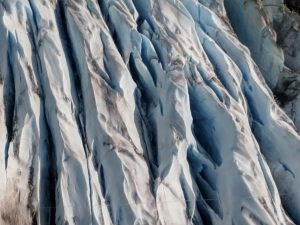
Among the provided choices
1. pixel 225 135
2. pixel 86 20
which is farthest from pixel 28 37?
pixel 225 135

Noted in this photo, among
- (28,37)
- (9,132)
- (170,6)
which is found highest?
(170,6)

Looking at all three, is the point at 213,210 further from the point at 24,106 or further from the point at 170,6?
the point at 170,6

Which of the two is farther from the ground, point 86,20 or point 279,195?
point 86,20

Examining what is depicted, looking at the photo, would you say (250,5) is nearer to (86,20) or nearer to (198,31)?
(198,31)

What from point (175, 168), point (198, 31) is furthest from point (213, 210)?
point (198, 31)

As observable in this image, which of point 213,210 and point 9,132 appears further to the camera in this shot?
point 213,210

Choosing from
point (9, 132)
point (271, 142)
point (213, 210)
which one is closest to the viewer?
point (9, 132)

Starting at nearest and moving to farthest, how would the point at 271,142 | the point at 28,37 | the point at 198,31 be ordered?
the point at 28,37
the point at 271,142
the point at 198,31
